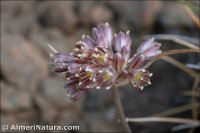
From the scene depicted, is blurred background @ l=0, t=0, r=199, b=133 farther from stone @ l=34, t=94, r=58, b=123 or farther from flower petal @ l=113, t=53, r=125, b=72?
flower petal @ l=113, t=53, r=125, b=72

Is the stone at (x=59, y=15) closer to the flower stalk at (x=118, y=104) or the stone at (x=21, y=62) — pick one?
the stone at (x=21, y=62)

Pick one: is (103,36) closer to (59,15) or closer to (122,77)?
(122,77)

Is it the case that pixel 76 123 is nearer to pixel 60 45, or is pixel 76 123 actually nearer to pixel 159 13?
pixel 60 45

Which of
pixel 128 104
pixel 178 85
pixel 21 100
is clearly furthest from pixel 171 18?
pixel 21 100

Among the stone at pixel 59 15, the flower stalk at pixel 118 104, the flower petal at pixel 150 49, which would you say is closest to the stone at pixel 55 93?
the stone at pixel 59 15

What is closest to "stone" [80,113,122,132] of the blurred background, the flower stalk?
the blurred background

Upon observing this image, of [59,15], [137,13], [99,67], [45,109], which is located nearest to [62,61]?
[99,67]

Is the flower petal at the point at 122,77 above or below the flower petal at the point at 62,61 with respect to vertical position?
below
